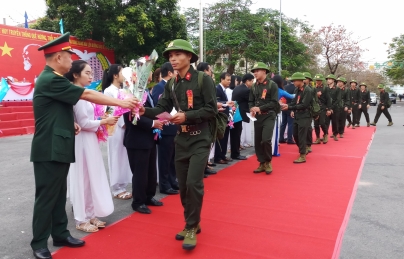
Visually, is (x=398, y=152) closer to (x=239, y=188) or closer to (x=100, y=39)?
(x=239, y=188)

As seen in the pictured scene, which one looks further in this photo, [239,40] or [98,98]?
[239,40]

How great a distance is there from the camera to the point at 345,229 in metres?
3.73

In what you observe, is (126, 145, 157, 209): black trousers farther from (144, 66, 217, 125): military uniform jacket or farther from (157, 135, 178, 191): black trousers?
(144, 66, 217, 125): military uniform jacket

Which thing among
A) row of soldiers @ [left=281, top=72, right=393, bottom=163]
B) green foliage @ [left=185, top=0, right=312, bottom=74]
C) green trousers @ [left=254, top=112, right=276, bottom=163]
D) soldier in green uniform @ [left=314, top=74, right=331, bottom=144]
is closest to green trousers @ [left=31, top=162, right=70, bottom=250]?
green trousers @ [left=254, top=112, right=276, bottom=163]

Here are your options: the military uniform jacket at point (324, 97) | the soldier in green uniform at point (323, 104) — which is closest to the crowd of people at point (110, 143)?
the soldier in green uniform at point (323, 104)

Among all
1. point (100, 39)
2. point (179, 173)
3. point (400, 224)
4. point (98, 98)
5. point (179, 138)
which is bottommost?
point (400, 224)

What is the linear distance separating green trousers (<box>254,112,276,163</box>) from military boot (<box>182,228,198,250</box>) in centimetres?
317

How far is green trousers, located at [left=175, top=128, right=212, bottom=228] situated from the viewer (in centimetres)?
328

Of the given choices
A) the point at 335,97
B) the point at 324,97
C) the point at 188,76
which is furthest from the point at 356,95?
the point at 188,76

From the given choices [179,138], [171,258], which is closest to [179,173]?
[179,138]

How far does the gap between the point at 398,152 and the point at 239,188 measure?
206 inches

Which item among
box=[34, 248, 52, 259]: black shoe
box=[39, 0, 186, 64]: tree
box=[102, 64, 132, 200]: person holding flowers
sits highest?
box=[39, 0, 186, 64]: tree

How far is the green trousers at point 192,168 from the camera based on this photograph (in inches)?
129

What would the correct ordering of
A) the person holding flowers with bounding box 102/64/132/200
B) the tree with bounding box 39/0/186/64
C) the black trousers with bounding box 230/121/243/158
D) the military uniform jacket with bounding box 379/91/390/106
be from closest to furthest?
the person holding flowers with bounding box 102/64/132/200 < the black trousers with bounding box 230/121/243/158 < the military uniform jacket with bounding box 379/91/390/106 < the tree with bounding box 39/0/186/64
